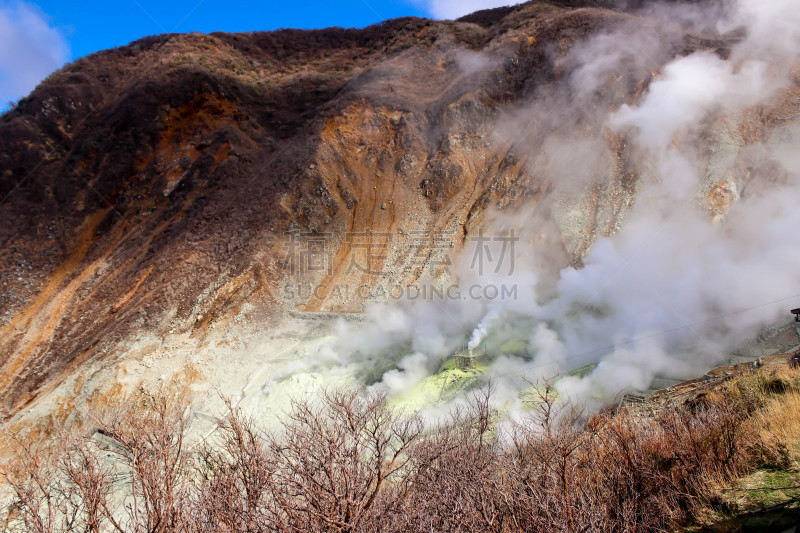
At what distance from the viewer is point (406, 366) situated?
1722 centimetres

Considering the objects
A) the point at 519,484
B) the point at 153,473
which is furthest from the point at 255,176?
the point at 519,484

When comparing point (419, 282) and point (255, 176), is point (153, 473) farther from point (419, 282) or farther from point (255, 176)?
point (255, 176)

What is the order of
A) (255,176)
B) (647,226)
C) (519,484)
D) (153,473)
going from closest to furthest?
(519,484) < (153,473) < (647,226) < (255,176)

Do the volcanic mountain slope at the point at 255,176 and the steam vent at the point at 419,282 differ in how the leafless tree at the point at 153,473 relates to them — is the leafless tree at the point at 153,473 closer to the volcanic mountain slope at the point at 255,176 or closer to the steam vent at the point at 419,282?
the steam vent at the point at 419,282

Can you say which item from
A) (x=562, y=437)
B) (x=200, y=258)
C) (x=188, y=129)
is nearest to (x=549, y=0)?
(x=188, y=129)

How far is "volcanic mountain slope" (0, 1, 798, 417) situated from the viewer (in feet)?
71.3

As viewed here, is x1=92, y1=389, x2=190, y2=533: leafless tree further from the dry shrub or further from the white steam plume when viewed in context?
the white steam plume

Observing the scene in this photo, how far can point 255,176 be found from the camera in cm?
2819

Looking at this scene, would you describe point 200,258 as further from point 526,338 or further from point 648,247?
point 648,247

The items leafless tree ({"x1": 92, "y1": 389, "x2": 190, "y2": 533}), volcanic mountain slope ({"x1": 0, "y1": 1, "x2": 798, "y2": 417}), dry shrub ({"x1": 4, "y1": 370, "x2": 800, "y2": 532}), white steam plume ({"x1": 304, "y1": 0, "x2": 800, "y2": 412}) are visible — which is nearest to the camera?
dry shrub ({"x1": 4, "y1": 370, "x2": 800, "y2": 532})

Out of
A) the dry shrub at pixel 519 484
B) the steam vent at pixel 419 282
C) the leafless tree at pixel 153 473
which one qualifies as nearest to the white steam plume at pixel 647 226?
the steam vent at pixel 419 282

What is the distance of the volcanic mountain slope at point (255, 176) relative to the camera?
21734mm

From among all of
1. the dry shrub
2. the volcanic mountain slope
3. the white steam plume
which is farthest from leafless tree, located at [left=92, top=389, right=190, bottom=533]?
the volcanic mountain slope

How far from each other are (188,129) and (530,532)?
33.3m
